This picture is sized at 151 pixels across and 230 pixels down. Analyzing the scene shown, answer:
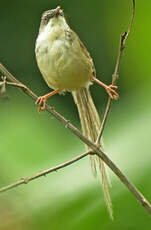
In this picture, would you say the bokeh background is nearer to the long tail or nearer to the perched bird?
the long tail

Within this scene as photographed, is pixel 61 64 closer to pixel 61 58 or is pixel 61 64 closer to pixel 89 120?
pixel 61 58

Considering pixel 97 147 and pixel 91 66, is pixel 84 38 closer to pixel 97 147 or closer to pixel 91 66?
pixel 91 66

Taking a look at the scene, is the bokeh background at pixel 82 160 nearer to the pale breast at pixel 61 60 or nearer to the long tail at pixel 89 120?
the long tail at pixel 89 120

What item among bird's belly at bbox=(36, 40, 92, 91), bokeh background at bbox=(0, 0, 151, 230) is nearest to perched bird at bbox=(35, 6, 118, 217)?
bird's belly at bbox=(36, 40, 92, 91)

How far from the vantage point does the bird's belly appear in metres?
2.79

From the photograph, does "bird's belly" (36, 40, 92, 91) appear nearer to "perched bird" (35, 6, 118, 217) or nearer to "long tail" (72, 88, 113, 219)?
"perched bird" (35, 6, 118, 217)

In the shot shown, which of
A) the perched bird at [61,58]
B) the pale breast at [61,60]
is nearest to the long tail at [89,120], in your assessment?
the perched bird at [61,58]

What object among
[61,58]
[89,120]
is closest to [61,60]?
[61,58]

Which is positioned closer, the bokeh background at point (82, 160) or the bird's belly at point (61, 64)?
the bokeh background at point (82, 160)

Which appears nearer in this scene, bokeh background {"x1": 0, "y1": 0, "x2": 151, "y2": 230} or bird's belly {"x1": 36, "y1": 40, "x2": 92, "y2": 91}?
bokeh background {"x1": 0, "y1": 0, "x2": 151, "y2": 230}

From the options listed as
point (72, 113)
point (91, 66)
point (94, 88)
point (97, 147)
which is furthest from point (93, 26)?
point (97, 147)

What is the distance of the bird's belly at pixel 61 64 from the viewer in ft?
9.17

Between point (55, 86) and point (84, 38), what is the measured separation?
2.48 m

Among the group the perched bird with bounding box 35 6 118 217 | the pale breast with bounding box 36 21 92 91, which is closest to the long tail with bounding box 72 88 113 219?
the perched bird with bounding box 35 6 118 217
